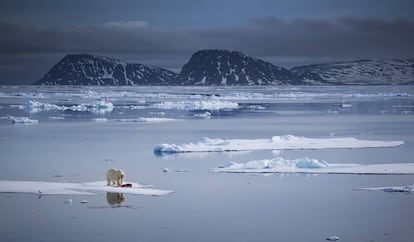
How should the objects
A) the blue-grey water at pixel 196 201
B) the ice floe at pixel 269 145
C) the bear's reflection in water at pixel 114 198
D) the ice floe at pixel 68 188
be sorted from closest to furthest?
1. the blue-grey water at pixel 196 201
2. the bear's reflection in water at pixel 114 198
3. the ice floe at pixel 68 188
4. the ice floe at pixel 269 145

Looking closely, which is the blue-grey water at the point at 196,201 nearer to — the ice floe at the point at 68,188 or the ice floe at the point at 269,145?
the ice floe at the point at 68,188

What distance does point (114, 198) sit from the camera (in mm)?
8859

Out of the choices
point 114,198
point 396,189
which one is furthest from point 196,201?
point 396,189

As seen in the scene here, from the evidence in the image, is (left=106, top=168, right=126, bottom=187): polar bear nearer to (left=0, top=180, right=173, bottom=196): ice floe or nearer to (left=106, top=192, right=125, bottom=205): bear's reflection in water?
(left=0, top=180, right=173, bottom=196): ice floe

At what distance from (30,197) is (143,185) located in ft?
5.08

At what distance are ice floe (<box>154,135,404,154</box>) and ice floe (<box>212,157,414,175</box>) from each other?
7.46 feet

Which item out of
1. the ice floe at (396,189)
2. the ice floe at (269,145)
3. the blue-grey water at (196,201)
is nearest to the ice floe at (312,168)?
the blue-grey water at (196,201)

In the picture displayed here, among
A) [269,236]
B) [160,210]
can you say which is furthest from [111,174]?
[269,236]

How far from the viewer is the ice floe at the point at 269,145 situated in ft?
45.7

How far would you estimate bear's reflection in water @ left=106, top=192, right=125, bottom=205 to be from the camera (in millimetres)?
8602

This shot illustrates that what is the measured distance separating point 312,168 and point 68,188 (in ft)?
12.5

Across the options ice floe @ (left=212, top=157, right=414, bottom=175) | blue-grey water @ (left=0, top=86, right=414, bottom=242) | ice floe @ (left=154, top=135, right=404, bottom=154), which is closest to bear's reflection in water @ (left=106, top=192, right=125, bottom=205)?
blue-grey water @ (left=0, top=86, right=414, bottom=242)

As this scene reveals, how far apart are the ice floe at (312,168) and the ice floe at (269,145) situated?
7.46 ft

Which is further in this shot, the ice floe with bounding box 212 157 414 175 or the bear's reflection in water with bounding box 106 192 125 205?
the ice floe with bounding box 212 157 414 175
